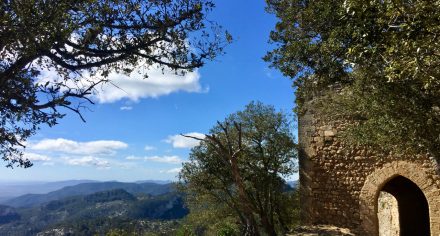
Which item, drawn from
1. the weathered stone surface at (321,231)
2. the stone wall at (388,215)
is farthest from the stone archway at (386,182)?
the stone wall at (388,215)

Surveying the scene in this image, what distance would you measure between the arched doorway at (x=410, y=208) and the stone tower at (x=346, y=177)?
389 centimetres

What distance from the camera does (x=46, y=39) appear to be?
4801 millimetres

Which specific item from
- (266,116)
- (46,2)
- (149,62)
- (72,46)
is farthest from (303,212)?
(46,2)

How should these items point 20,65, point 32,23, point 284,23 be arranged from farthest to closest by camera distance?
1. point 284,23
2. point 20,65
3. point 32,23

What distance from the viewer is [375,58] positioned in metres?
6.03

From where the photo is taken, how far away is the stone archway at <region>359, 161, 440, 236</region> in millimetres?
10383

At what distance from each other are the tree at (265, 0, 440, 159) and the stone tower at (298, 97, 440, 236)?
323 cm

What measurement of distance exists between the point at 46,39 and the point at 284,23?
15.2 feet

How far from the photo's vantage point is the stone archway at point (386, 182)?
10.4 metres

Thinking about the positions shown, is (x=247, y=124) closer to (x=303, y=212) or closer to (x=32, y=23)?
(x=303, y=212)

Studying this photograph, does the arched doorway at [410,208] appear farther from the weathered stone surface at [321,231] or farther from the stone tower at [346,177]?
the weathered stone surface at [321,231]

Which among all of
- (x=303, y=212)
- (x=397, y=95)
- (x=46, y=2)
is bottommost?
(x=303, y=212)

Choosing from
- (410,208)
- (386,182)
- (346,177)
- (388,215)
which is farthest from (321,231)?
(410,208)

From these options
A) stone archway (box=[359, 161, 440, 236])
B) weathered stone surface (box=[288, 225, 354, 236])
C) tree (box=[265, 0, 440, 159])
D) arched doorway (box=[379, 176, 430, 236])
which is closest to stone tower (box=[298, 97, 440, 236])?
stone archway (box=[359, 161, 440, 236])
